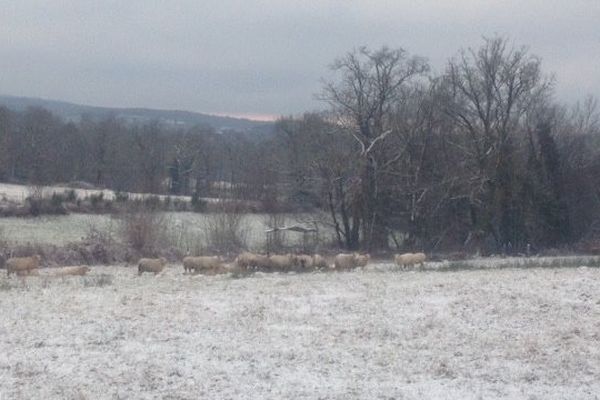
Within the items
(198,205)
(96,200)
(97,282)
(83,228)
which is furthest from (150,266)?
(198,205)

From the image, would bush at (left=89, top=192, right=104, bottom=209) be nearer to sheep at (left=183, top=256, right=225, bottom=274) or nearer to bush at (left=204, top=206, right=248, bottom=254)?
bush at (left=204, top=206, right=248, bottom=254)

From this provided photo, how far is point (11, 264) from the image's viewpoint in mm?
→ 25875

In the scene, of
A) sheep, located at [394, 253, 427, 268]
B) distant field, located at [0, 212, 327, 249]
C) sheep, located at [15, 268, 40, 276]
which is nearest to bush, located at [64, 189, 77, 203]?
distant field, located at [0, 212, 327, 249]

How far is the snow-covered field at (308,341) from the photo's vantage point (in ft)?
38.2

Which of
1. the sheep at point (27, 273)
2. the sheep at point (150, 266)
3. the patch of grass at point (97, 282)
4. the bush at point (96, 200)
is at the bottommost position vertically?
the sheep at point (27, 273)

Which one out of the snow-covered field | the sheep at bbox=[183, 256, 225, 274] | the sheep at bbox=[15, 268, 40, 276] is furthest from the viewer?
the sheep at bbox=[183, 256, 225, 274]

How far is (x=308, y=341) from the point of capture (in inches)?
549

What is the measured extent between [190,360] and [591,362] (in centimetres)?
594

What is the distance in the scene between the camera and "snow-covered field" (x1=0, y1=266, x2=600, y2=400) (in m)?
11.6

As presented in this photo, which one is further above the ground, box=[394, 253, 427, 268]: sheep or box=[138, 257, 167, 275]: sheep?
box=[394, 253, 427, 268]: sheep

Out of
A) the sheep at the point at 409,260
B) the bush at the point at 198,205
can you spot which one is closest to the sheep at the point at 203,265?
the sheep at the point at 409,260

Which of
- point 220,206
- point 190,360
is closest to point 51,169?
point 220,206

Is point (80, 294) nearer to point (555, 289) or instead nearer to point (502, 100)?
point (555, 289)

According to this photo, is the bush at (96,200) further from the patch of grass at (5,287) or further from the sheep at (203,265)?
the patch of grass at (5,287)
